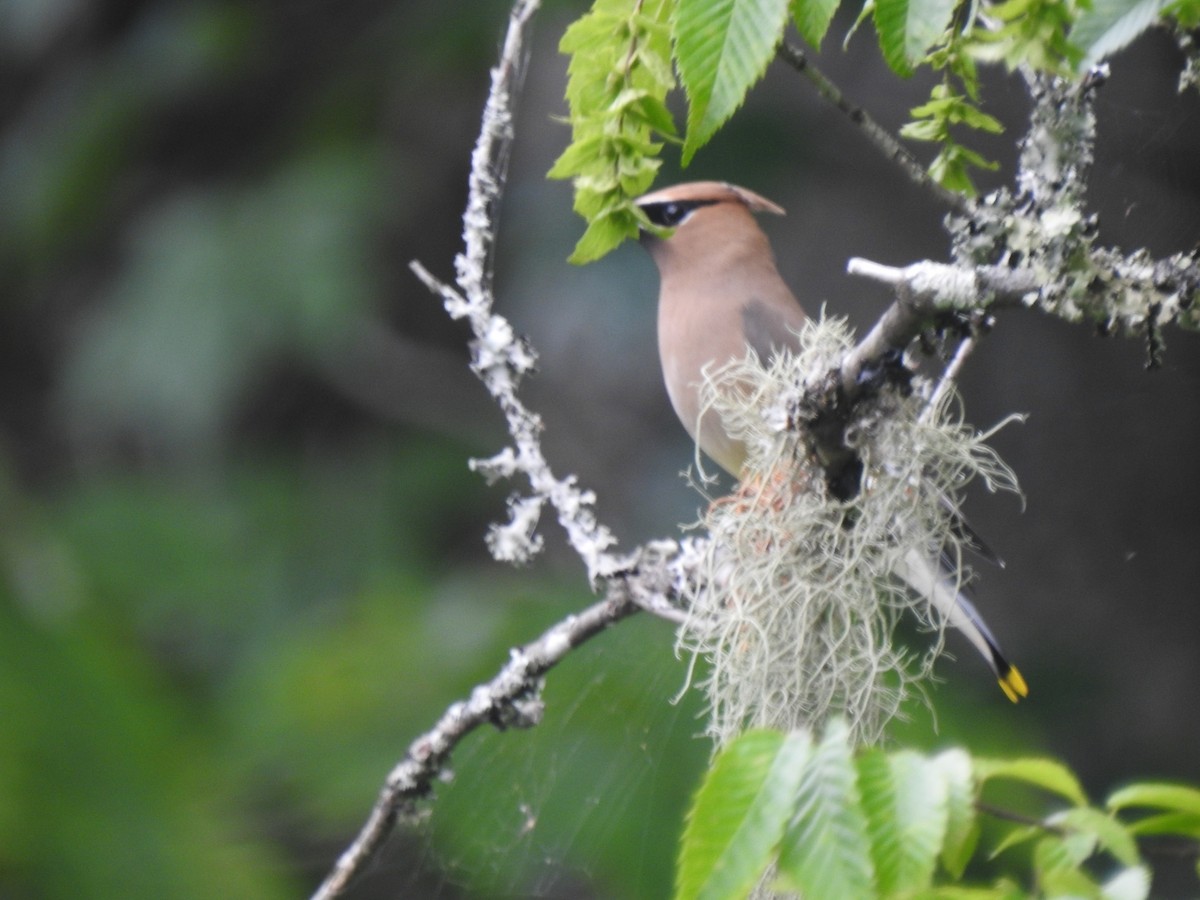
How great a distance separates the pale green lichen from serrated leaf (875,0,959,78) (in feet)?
1.73

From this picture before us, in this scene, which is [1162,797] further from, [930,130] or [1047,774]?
[930,130]

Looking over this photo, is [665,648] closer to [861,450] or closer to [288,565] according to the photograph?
[861,450]

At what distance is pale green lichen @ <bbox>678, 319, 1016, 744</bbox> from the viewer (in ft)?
6.36

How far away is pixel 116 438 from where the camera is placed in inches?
222

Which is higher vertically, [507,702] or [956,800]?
[507,702]

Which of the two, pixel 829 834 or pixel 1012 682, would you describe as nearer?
pixel 829 834

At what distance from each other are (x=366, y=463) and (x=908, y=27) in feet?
12.5

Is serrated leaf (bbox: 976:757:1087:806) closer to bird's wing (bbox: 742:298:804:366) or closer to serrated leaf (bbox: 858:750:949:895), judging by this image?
serrated leaf (bbox: 858:750:949:895)

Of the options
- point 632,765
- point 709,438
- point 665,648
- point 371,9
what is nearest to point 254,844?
point 632,765

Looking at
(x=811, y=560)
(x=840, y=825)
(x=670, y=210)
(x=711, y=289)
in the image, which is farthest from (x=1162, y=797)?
(x=670, y=210)

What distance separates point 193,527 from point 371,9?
80.7 inches

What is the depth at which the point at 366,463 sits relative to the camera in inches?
198

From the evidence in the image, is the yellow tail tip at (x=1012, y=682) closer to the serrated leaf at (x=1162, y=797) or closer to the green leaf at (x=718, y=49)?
the serrated leaf at (x=1162, y=797)

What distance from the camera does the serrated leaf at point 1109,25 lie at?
1336 mm
